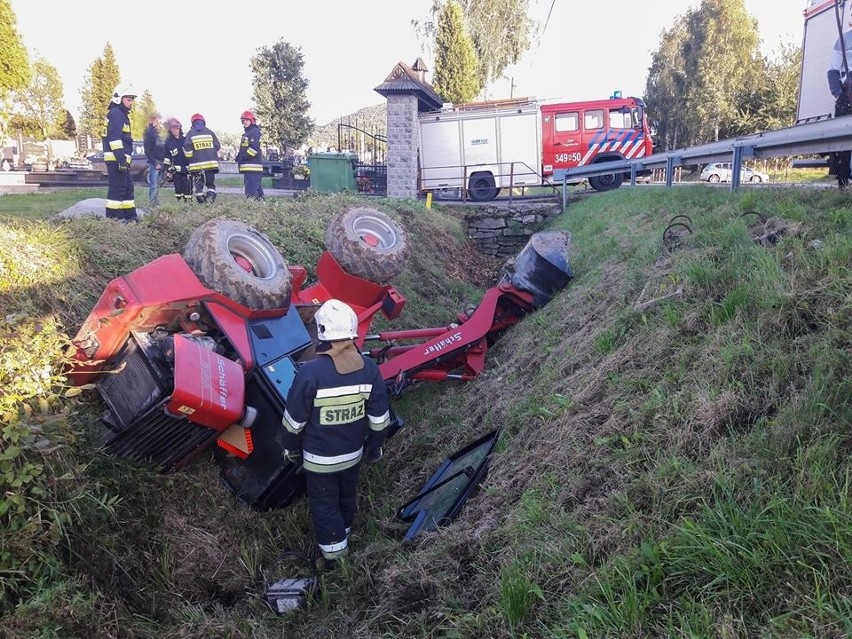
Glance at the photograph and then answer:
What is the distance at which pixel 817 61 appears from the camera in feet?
31.9

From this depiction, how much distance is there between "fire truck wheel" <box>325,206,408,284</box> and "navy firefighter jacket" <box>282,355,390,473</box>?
1.51 metres

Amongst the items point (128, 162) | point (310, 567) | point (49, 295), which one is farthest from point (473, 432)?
point (128, 162)

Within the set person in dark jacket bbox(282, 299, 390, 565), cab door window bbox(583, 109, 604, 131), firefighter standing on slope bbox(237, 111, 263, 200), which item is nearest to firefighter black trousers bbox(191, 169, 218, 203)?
firefighter standing on slope bbox(237, 111, 263, 200)

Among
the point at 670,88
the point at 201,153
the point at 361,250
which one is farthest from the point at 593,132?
the point at 670,88

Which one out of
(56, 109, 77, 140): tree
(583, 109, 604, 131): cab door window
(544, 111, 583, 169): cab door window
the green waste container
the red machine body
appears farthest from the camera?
(56, 109, 77, 140): tree

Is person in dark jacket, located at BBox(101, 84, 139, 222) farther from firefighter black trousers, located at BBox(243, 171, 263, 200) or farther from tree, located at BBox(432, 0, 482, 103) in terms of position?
tree, located at BBox(432, 0, 482, 103)

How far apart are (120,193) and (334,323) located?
5.48 meters

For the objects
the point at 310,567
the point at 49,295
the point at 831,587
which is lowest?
the point at 310,567

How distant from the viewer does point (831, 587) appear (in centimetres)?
165

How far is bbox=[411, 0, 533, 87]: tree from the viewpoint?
99.4ft

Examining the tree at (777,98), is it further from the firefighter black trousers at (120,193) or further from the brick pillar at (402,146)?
the firefighter black trousers at (120,193)

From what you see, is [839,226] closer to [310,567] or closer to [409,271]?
[310,567]

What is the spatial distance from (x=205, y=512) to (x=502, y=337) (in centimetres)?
310

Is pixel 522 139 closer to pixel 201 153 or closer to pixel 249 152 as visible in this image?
pixel 249 152
